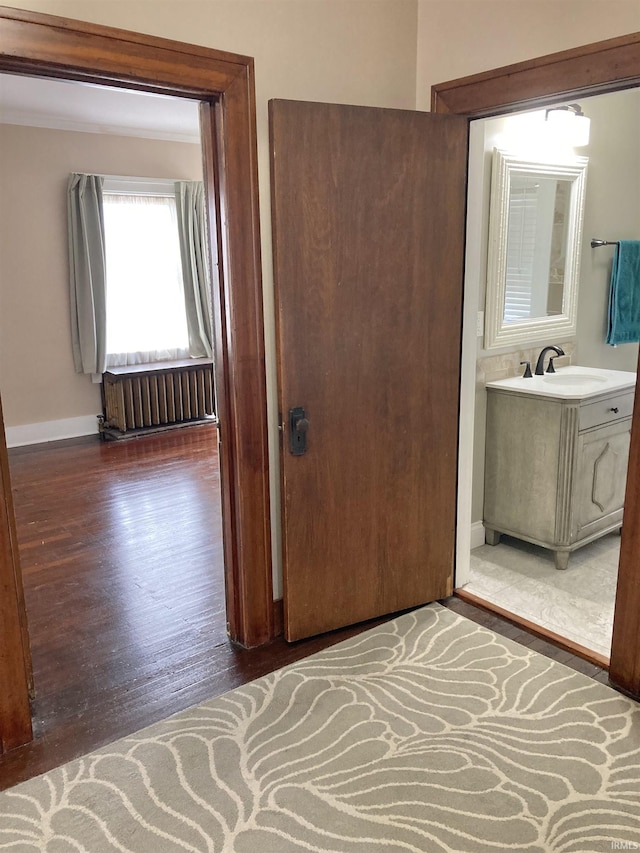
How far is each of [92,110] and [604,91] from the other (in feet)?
13.8

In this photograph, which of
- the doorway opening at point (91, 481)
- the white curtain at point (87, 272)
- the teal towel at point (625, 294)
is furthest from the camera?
the white curtain at point (87, 272)

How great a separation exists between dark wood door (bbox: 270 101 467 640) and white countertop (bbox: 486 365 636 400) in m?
0.62

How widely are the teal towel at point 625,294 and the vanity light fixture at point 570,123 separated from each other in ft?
2.29

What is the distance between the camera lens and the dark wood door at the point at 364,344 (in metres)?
2.35

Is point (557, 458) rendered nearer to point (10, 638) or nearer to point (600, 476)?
point (600, 476)

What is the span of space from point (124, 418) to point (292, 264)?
3.93m

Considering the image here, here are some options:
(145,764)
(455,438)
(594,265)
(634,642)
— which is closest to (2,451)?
(145,764)

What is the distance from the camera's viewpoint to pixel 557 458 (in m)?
3.22

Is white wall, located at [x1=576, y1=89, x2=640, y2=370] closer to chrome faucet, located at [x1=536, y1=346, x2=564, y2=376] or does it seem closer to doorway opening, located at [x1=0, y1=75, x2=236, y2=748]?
chrome faucet, located at [x1=536, y1=346, x2=564, y2=376]

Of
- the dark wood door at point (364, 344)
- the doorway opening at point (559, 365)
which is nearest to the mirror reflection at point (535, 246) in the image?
the doorway opening at point (559, 365)

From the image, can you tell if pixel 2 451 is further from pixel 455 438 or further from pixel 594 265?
pixel 594 265

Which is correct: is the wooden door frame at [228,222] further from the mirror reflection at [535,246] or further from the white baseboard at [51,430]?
the white baseboard at [51,430]

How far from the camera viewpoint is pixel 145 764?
201 cm

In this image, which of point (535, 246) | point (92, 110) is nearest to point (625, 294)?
point (535, 246)
